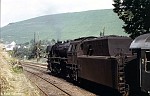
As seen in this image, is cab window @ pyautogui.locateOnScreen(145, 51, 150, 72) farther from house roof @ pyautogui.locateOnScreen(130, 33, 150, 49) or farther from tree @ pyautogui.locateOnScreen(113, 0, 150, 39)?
tree @ pyautogui.locateOnScreen(113, 0, 150, 39)

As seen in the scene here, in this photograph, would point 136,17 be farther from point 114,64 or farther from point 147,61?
point 147,61

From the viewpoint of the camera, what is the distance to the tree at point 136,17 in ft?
110

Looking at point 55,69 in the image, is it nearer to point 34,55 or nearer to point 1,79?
point 1,79

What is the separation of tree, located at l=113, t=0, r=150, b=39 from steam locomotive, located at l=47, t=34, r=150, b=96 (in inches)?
294

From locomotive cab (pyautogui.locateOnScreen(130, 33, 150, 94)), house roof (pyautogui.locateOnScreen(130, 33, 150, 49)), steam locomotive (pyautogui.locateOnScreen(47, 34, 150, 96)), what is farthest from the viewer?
steam locomotive (pyautogui.locateOnScreen(47, 34, 150, 96))

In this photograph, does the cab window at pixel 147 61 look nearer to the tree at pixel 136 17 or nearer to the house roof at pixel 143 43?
the house roof at pixel 143 43

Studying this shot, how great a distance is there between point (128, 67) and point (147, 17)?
1659 centimetres

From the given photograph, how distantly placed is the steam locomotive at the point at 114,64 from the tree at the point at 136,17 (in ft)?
24.5

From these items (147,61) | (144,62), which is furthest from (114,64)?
(147,61)

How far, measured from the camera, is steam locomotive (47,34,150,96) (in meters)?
16.1

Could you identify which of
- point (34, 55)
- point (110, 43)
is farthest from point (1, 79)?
point (34, 55)

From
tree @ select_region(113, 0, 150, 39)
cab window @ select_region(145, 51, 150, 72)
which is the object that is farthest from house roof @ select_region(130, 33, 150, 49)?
tree @ select_region(113, 0, 150, 39)

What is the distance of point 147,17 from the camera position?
33.4 meters

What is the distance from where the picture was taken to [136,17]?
34406 mm
